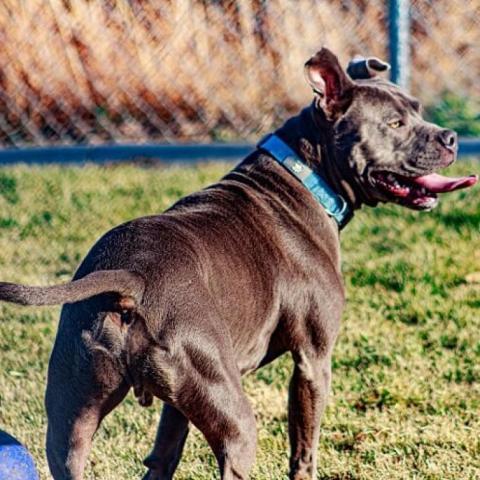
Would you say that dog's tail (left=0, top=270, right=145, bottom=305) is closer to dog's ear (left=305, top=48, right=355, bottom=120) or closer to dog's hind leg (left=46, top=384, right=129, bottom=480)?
dog's hind leg (left=46, top=384, right=129, bottom=480)

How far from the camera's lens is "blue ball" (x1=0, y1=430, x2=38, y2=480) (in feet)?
12.4

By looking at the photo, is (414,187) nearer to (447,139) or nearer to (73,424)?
(447,139)

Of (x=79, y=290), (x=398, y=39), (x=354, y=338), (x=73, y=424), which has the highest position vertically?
(x=79, y=290)

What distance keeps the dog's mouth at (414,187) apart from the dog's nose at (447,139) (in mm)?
125

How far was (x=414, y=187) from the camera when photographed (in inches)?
180

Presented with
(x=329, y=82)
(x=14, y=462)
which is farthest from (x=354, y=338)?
(x=14, y=462)

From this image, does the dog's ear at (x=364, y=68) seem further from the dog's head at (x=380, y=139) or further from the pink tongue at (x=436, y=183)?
the pink tongue at (x=436, y=183)

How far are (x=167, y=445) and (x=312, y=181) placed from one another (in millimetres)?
1108

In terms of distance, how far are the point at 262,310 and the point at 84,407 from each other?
727 mm

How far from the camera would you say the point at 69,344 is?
362cm

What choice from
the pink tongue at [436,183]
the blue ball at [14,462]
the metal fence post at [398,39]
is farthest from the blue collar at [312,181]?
the metal fence post at [398,39]

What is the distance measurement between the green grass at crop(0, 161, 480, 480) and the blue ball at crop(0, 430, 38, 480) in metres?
0.70

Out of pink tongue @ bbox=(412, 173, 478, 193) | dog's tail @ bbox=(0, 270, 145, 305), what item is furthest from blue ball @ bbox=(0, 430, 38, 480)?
pink tongue @ bbox=(412, 173, 478, 193)

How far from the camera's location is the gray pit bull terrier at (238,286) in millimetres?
3559
